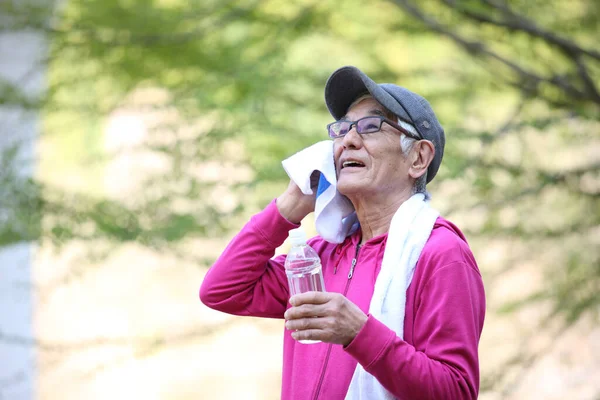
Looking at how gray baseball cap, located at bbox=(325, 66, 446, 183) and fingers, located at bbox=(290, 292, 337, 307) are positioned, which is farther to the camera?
gray baseball cap, located at bbox=(325, 66, 446, 183)

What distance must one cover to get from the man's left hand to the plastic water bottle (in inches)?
6.4

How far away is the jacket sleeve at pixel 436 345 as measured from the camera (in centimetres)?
135

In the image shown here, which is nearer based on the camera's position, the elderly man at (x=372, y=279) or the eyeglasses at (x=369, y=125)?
the elderly man at (x=372, y=279)

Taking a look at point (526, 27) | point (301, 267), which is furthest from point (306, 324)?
point (526, 27)

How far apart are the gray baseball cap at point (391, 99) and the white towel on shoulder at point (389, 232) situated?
12 centimetres

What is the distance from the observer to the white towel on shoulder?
1.49 m

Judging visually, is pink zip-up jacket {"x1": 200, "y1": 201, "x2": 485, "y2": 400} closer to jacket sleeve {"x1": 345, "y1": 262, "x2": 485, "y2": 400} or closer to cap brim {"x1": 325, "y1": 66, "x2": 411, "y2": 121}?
jacket sleeve {"x1": 345, "y1": 262, "x2": 485, "y2": 400}

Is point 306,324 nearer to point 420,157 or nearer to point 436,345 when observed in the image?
point 436,345

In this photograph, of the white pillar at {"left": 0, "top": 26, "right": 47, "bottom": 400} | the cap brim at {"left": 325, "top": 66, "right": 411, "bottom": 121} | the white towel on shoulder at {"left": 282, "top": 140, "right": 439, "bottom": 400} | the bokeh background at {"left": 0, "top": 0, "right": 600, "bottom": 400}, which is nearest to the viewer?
the white towel on shoulder at {"left": 282, "top": 140, "right": 439, "bottom": 400}

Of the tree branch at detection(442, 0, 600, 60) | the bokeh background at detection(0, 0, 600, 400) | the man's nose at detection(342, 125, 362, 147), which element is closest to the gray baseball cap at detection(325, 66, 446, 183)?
the man's nose at detection(342, 125, 362, 147)

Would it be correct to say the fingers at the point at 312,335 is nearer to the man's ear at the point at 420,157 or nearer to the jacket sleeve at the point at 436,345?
the jacket sleeve at the point at 436,345

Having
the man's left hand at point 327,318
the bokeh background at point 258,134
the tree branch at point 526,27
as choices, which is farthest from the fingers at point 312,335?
the tree branch at point 526,27

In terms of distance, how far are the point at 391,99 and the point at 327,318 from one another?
0.58 m

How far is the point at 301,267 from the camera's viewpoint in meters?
1.54
